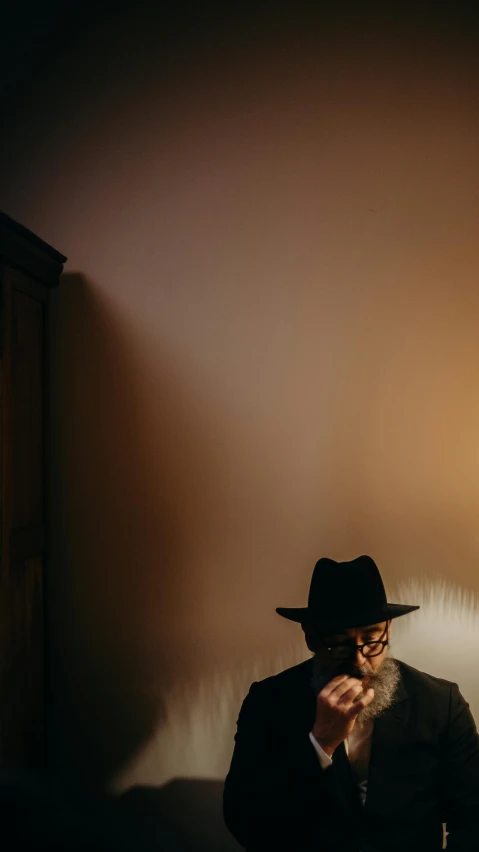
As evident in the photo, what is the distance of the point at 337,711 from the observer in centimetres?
152

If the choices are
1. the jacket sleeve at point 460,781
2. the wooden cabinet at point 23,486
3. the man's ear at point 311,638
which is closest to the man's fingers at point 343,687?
the man's ear at point 311,638

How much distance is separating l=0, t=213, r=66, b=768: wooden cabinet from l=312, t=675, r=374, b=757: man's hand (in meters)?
0.88

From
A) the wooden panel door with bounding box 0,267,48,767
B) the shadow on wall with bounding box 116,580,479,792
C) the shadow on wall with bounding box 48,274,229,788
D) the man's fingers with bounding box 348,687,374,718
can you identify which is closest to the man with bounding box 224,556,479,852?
the man's fingers with bounding box 348,687,374,718

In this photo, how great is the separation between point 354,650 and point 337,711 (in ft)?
0.51

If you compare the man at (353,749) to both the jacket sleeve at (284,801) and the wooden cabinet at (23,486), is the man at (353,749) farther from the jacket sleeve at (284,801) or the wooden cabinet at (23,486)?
the wooden cabinet at (23,486)

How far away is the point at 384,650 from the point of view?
1632mm

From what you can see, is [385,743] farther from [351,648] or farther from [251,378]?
[251,378]

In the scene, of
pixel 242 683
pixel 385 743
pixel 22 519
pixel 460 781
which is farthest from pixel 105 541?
pixel 460 781

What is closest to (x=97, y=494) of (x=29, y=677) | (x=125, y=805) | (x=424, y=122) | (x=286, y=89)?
(x=29, y=677)

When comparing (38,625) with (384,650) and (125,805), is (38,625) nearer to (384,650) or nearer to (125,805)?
(125,805)

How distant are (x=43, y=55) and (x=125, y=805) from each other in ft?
8.39

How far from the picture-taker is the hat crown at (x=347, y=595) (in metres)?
1.60

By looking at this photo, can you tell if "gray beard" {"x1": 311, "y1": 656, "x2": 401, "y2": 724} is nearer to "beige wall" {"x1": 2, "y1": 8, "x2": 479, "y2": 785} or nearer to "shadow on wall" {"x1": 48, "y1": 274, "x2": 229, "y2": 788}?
"beige wall" {"x1": 2, "y1": 8, "x2": 479, "y2": 785}

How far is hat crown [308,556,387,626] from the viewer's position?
160 cm
